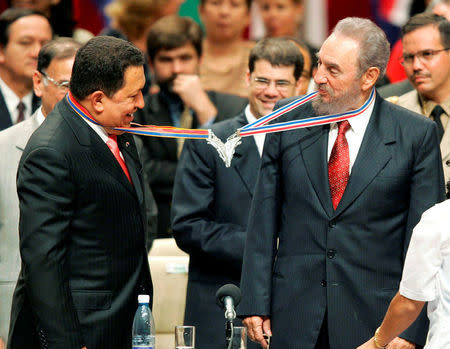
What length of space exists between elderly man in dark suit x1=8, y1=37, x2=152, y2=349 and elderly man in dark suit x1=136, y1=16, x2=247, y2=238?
8.78 feet

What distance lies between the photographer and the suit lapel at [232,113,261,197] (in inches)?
222

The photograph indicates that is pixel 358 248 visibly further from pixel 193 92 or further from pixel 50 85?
pixel 193 92

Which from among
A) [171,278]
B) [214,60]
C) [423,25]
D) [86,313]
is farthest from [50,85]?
[214,60]

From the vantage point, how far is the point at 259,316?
190 inches

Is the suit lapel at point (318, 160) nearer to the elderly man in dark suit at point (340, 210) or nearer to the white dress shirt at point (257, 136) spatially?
the elderly man in dark suit at point (340, 210)

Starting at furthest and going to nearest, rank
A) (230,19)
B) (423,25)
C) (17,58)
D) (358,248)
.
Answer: (230,19) < (17,58) < (423,25) < (358,248)

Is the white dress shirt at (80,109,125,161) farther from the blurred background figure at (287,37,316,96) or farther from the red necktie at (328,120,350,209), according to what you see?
the blurred background figure at (287,37,316,96)

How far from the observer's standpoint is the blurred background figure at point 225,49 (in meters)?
8.25

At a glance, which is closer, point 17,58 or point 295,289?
point 295,289

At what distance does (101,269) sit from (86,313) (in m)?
0.19

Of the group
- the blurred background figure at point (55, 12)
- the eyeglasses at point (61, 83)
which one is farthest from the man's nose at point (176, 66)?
the eyeglasses at point (61, 83)

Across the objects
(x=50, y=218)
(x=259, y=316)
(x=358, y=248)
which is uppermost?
(x=50, y=218)

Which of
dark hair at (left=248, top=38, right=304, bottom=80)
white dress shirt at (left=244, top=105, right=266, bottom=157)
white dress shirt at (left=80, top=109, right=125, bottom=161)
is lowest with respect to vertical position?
white dress shirt at (left=244, top=105, right=266, bottom=157)

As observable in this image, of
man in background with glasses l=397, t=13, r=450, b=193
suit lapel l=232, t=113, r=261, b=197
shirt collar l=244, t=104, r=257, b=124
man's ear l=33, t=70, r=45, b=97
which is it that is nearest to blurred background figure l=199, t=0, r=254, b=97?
man in background with glasses l=397, t=13, r=450, b=193
